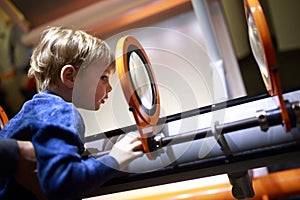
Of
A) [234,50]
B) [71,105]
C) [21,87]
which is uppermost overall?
[71,105]

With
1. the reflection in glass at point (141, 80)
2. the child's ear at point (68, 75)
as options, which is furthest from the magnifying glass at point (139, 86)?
the child's ear at point (68, 75)

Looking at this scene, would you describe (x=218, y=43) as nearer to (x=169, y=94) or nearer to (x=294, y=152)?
(x=169, y=94)

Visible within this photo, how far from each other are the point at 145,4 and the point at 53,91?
809 mm

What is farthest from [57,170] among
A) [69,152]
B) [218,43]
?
[218,43]

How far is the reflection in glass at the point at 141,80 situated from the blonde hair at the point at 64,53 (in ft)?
0.14

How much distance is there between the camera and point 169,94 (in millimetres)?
739

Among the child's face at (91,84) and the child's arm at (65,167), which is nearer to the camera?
the child's arm at (65,167)

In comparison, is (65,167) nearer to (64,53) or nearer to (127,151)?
(127,151)

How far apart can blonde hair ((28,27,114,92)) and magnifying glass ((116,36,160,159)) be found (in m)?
0.05

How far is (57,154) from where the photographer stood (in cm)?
48

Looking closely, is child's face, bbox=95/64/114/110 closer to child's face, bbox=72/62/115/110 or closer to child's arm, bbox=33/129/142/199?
child's face, bbox=72/62/115/110

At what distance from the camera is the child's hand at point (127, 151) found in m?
0.54

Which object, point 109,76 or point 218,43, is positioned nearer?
point 109,76

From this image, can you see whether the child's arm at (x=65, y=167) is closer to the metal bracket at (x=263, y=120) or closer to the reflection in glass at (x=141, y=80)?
the reflection in glass at (x=141, y=80)
